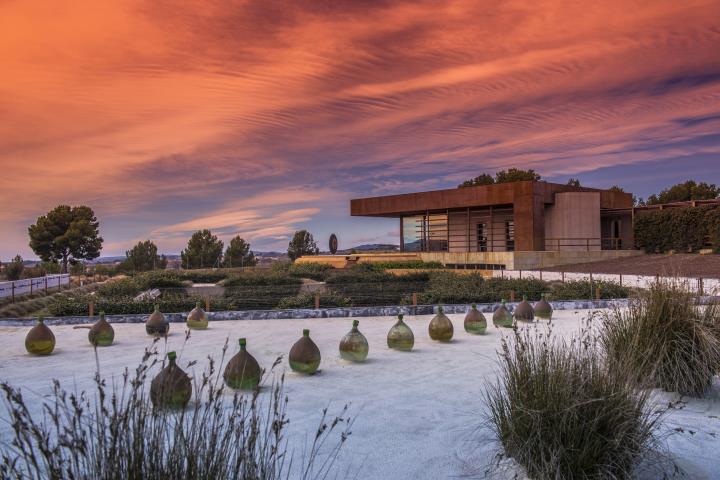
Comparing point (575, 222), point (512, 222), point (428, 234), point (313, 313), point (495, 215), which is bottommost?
point (313, 313)

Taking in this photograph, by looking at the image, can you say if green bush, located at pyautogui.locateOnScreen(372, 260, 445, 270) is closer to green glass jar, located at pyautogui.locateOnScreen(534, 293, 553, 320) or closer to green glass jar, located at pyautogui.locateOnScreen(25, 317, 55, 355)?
green glass jar, located at pyautogui.locateOnScreen(534, 293, 553, 320)

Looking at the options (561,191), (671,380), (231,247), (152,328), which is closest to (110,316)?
(152,328)

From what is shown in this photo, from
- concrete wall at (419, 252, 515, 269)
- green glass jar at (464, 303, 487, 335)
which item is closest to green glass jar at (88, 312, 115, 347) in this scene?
green glass jar at (464, 303, 487, 335)

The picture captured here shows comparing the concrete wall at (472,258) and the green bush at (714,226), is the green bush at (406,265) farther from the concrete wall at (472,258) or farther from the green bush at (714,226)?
the green bush at (714,226)

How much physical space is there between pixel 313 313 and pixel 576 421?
817cm

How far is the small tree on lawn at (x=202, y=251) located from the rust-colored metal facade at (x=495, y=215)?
1277 centimetres

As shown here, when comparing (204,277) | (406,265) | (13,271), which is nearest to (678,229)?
(406,265)

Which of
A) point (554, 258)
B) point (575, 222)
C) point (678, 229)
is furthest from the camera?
point (575, 222)

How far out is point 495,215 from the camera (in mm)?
27531

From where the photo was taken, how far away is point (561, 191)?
25906mm

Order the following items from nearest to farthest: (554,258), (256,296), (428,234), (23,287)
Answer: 1. (256,296)
2. (23,287)
3. (554,258)
4. (428,234)

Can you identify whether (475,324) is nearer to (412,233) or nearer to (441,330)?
(441,330)

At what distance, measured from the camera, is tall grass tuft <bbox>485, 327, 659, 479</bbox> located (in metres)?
3.20

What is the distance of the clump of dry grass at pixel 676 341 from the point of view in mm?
4617
